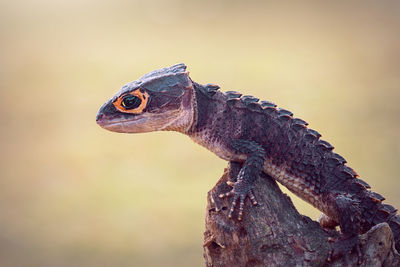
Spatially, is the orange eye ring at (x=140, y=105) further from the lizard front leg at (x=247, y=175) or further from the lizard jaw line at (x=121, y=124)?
the lizard front leg at (x=247, y=175)

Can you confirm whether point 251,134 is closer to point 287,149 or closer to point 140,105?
point 287,149

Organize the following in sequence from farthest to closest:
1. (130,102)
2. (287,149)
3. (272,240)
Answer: (287,149) < (130,102) < (272,240)

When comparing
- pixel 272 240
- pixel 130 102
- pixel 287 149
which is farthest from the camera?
pixel 287 149

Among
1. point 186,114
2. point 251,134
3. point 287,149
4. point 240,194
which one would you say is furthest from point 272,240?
point 186,114

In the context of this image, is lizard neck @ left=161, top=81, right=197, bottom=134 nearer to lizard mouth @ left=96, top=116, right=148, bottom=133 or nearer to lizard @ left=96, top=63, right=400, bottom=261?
lizard @ left=96, top=63, right=400, bottom=261

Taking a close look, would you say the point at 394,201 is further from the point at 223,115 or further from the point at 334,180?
the point at 223,115

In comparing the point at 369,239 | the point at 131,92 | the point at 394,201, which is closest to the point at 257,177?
the point at 369,239

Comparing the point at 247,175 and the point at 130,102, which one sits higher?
the point at 130,102
